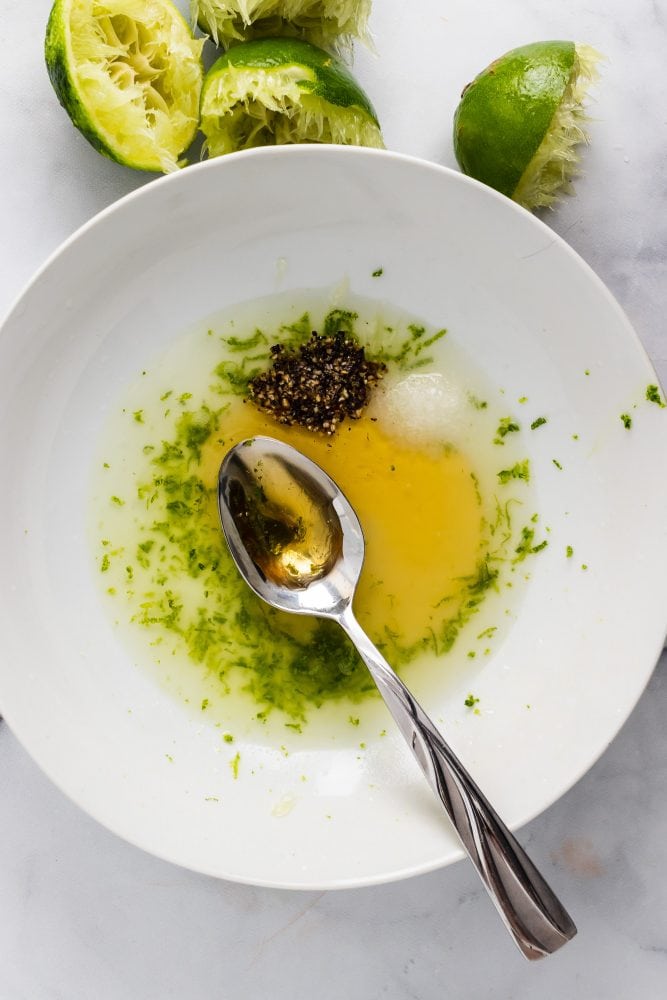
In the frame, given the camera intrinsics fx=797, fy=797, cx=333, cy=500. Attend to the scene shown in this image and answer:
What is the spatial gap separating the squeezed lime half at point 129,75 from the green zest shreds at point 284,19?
0.05 m

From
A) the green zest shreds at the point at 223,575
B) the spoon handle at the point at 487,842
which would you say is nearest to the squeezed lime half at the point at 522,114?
the green zest shreds at the point at 223,575

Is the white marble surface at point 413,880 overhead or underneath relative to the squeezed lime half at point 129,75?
underneath

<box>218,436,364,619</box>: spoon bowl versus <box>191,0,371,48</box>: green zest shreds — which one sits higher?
<box>191,0,371,48</box>: green zest shreds

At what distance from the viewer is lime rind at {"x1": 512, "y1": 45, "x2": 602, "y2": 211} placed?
1.41m

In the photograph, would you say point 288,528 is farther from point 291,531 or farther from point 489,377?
point 489,377

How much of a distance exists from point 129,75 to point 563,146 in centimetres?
79

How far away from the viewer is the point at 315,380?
1.56 meters

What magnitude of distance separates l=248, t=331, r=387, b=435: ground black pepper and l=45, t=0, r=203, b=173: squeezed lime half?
41 centimetres

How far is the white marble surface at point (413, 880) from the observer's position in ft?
5.24

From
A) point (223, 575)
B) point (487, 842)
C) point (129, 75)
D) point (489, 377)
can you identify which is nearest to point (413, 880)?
point (487, 842)

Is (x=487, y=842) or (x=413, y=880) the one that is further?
(x=413, y=880)

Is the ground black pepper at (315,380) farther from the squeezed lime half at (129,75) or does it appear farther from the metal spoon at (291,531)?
the squeezed lime half at (129,75)

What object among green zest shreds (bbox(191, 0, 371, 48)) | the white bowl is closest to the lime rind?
the white bowl

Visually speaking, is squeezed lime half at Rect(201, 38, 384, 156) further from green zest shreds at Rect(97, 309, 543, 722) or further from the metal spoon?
the metal spoon
